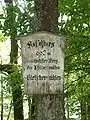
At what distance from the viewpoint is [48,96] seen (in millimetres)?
4789

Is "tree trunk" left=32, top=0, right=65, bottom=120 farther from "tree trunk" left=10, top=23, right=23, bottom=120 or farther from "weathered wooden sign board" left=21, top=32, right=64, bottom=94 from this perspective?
"tree trunk" left=10, top=23, right=23, bottom=120

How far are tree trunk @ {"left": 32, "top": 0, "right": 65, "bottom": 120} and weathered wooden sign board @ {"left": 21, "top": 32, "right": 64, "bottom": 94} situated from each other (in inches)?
13.9

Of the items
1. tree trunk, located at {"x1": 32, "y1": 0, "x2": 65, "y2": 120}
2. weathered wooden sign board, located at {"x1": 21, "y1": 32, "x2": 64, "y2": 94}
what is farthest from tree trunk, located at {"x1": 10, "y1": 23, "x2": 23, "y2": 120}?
weathered wooden sign board, located at {"x1": 21, "y1": 32, "x2": 64, "y2": 94}

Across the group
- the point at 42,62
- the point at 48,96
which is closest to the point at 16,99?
the point at 48,96

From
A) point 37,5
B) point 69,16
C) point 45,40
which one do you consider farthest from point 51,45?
point 69,16

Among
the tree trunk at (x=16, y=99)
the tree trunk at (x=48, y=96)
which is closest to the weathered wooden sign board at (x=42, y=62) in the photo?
the tree trunk at (x=48, y=96)

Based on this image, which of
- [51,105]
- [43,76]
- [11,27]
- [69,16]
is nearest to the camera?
[43,76]

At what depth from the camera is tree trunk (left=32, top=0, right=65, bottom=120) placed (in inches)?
189

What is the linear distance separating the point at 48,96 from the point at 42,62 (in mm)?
600

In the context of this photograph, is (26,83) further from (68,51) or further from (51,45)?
(68,51)

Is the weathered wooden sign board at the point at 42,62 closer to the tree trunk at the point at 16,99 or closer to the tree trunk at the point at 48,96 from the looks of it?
the tree trunk at the point at 48,96

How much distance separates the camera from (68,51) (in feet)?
24.2

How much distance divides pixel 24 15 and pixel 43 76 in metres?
2.34

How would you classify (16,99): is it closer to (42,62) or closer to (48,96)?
(48,96)
